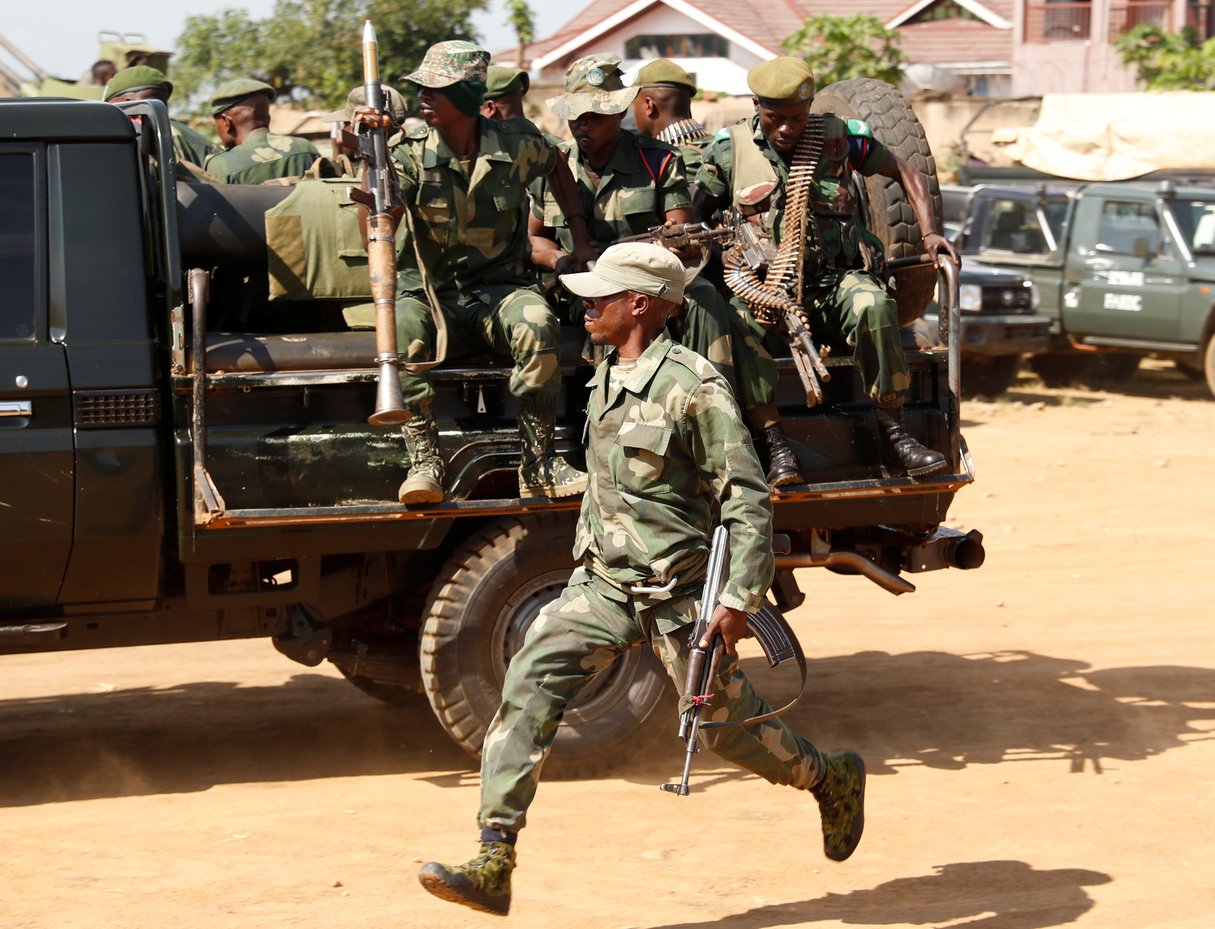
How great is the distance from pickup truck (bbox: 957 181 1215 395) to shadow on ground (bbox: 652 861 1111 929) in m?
11.8

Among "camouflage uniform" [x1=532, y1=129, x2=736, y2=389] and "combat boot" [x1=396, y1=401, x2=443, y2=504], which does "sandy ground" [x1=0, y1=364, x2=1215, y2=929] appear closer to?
"combat boot" [x1=396, y1=401, x2=443, y2=504]

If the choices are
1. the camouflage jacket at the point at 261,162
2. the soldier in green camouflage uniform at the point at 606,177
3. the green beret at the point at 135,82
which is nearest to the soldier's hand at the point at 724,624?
the soldier in green camouflage uniform at the point at 606,177

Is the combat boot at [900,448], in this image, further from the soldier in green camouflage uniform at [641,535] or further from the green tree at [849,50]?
the green tree at [849,50]

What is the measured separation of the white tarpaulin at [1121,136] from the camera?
812 inches

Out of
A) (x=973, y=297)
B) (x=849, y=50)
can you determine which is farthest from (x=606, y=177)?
(x=849, y=50)

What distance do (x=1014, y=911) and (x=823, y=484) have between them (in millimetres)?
1823

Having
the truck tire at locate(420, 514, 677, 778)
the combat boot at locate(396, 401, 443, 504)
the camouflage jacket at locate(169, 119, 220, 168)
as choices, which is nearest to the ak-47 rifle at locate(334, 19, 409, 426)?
the combat boot at locate(396, 401, 443, 504)

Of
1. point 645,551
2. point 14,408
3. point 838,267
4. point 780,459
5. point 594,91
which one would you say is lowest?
point 645,551

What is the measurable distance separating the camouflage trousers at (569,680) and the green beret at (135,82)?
4266mm

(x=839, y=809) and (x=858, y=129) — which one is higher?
(x=858, y=129)

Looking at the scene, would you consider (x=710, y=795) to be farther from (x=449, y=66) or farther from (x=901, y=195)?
(x=449, y=66)

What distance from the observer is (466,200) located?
6059 mm

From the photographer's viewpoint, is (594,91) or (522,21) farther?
(522,21)

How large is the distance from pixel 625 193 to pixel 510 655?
178cm
